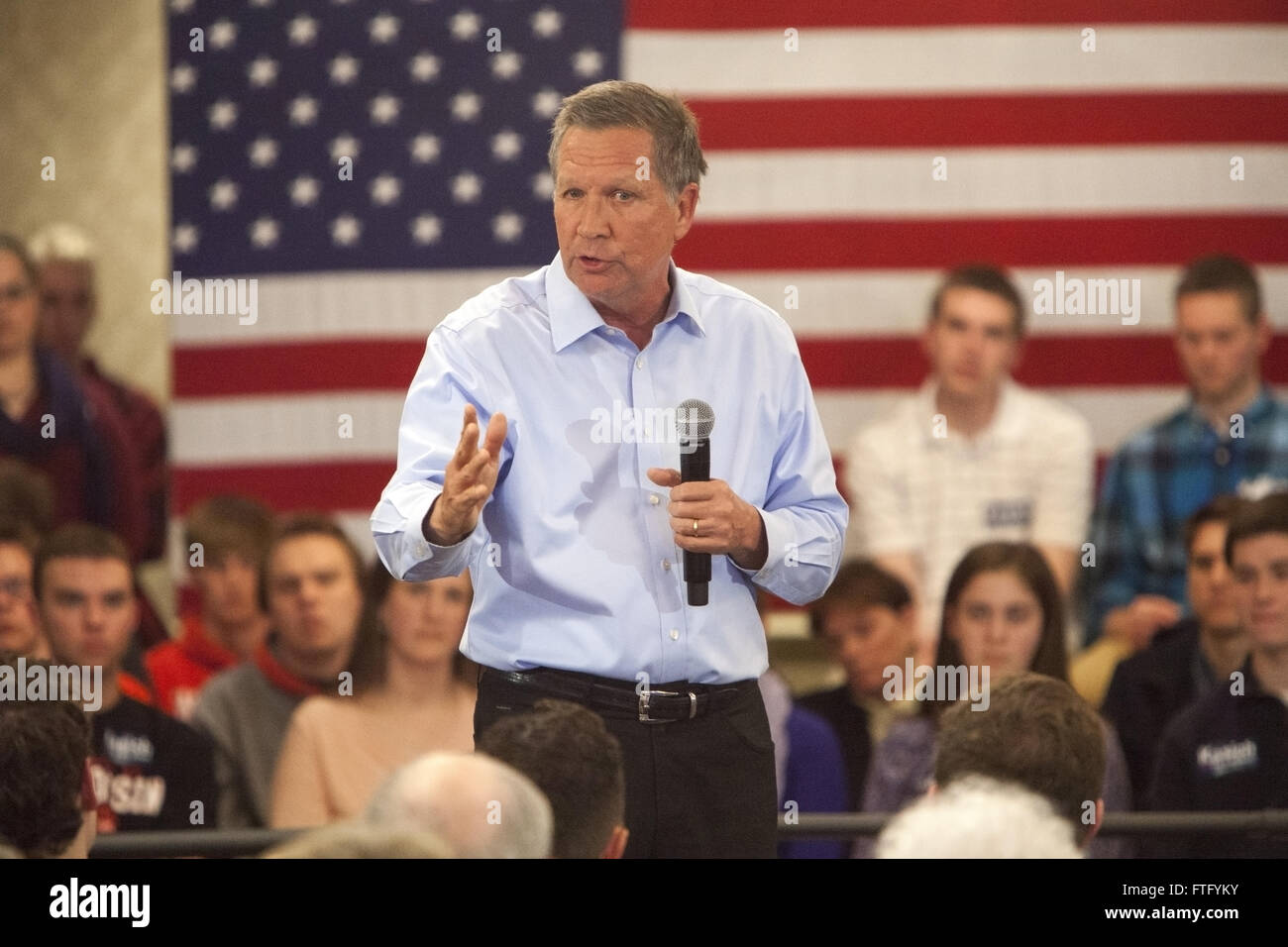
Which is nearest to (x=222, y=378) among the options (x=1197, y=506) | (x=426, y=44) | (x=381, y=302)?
(x=381, y=302)

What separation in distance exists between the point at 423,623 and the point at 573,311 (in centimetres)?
153

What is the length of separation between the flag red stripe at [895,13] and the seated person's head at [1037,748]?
3257 millimetres

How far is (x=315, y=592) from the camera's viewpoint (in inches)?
164

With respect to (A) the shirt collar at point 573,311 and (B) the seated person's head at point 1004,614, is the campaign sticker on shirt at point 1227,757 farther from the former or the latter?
(A) the shirt collar at point 573,311

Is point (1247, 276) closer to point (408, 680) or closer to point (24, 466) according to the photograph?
point (408, 680)

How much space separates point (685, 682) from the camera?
2.50 meters

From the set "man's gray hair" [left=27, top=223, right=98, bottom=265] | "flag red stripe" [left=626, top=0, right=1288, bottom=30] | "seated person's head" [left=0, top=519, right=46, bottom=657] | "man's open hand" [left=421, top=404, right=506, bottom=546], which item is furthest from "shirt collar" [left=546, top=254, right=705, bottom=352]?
"man's gray hair" [left=27, top=223, right=98, bottom=265]

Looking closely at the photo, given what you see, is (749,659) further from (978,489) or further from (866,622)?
(978,489)

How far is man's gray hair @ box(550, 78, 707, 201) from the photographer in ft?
8.29

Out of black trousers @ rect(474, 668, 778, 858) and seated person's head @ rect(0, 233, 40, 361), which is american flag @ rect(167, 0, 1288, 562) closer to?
seated person's head @ rect(0, 233, 40, 361)

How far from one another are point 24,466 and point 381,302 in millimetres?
1136

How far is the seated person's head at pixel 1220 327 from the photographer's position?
470cm

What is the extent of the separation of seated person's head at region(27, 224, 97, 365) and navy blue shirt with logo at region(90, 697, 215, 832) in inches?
65.5

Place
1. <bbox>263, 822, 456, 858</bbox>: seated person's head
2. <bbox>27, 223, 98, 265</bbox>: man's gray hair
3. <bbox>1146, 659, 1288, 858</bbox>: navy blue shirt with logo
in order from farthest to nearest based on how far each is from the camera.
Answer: <bbox>27, 223, 98, 265</bbox>: man's gray hair → <bbox>1146, 659, 1288, 858</bbox>: navy blue shirt with logo → <bbox>263, 822, 456, 858</bbox>: seated person's head
